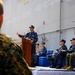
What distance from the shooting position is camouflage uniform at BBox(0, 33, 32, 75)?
3.08ft

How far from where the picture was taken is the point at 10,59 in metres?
0.94

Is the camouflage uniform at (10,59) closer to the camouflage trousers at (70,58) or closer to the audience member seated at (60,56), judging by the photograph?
the camouflage trousers at (70,58)

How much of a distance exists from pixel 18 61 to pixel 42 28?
8.19m

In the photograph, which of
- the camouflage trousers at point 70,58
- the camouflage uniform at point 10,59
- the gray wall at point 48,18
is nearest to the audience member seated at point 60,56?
the camouflage trousers at point 70,58

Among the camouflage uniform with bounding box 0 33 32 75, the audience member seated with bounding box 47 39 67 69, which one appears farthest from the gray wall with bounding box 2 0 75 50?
the camouflage uniform with bounding box 0 33 32 75

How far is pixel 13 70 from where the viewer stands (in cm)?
95

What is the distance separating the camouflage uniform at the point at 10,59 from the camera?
3.08ft

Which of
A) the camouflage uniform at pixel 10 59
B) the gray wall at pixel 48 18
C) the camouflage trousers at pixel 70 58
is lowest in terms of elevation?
the camouflage trousers at pixel 70 58

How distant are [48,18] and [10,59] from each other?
25.9 ft

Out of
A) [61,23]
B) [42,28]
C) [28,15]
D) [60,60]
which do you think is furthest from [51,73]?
[28,15]

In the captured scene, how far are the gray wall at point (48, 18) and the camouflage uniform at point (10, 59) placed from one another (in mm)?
6260

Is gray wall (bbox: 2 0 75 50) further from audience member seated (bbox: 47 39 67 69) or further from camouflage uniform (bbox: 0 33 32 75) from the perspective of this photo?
camouflage uniform (bbox: 0 33 32 75)

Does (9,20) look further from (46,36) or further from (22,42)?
(22,42)

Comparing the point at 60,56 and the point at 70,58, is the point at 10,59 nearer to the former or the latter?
the point at 70,58
